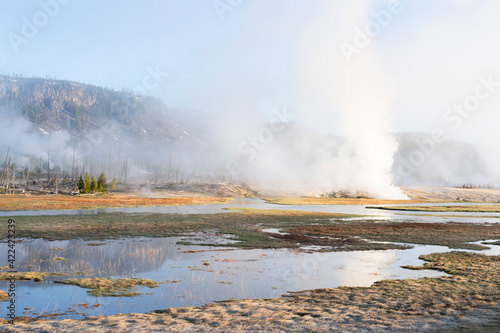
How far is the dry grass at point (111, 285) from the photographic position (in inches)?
718

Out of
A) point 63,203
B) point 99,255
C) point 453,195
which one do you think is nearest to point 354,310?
point 99,255

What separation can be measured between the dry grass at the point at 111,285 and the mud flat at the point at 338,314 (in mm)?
3708

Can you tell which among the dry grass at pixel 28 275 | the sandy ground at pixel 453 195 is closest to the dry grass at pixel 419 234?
the dry grass at pixel 28 275

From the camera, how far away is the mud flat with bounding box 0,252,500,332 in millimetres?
13555

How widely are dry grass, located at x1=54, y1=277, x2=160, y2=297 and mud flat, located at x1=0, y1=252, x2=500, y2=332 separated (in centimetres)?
371

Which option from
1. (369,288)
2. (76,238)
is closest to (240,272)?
(369,288)

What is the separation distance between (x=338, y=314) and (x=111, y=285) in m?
11.2

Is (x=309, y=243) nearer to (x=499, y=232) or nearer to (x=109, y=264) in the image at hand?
(x=109, y=264)

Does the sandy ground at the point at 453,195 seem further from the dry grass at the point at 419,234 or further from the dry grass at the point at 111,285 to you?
the dry grass at the point at 111,285

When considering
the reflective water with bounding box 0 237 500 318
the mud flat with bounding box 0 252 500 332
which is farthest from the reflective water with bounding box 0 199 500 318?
the mud flat with bounding box 0 252 500 332

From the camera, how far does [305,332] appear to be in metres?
13.1

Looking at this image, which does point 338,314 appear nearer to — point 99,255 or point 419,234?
point 99,255

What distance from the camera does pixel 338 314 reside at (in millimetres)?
15266

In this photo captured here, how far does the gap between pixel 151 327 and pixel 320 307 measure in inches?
277
